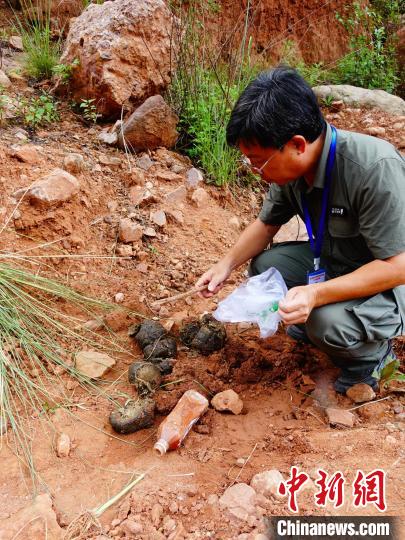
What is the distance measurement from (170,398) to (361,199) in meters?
1.10

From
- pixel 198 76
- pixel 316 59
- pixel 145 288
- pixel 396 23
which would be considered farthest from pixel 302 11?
pixel 145 288

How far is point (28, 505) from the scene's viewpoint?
172 cm

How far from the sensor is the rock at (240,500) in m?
1.65

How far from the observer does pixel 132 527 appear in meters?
1.62

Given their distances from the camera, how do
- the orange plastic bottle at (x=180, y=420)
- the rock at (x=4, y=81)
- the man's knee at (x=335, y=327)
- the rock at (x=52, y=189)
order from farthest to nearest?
1. the rock at (x=4, y=81)
2. the rock at (x=52, y=189)
3. the man's knee at (x=335, y=327)
4. the orange plastic bottle at (x=180, y=420)

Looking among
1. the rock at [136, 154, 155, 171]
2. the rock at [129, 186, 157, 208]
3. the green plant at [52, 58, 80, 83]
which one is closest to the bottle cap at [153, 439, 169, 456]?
the rock at [129, 186, 157, 208]

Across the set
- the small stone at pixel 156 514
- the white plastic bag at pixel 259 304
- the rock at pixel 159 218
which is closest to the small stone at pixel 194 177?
the rock at pixel 159 218

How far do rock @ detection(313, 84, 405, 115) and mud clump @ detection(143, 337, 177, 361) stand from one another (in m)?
3.49

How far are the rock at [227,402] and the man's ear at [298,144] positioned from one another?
1016 millimetres

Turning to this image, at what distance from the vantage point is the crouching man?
71.2 inches

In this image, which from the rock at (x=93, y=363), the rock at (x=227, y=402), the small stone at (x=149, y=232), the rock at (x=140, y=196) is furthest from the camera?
the rock at (x=140, y=196)

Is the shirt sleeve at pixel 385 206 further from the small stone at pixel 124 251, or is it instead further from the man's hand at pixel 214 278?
the small stone at pixel 124 251

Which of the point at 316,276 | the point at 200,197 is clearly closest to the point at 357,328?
the point at 316,276

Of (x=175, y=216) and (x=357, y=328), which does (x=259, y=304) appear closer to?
(x=357, y=328)
